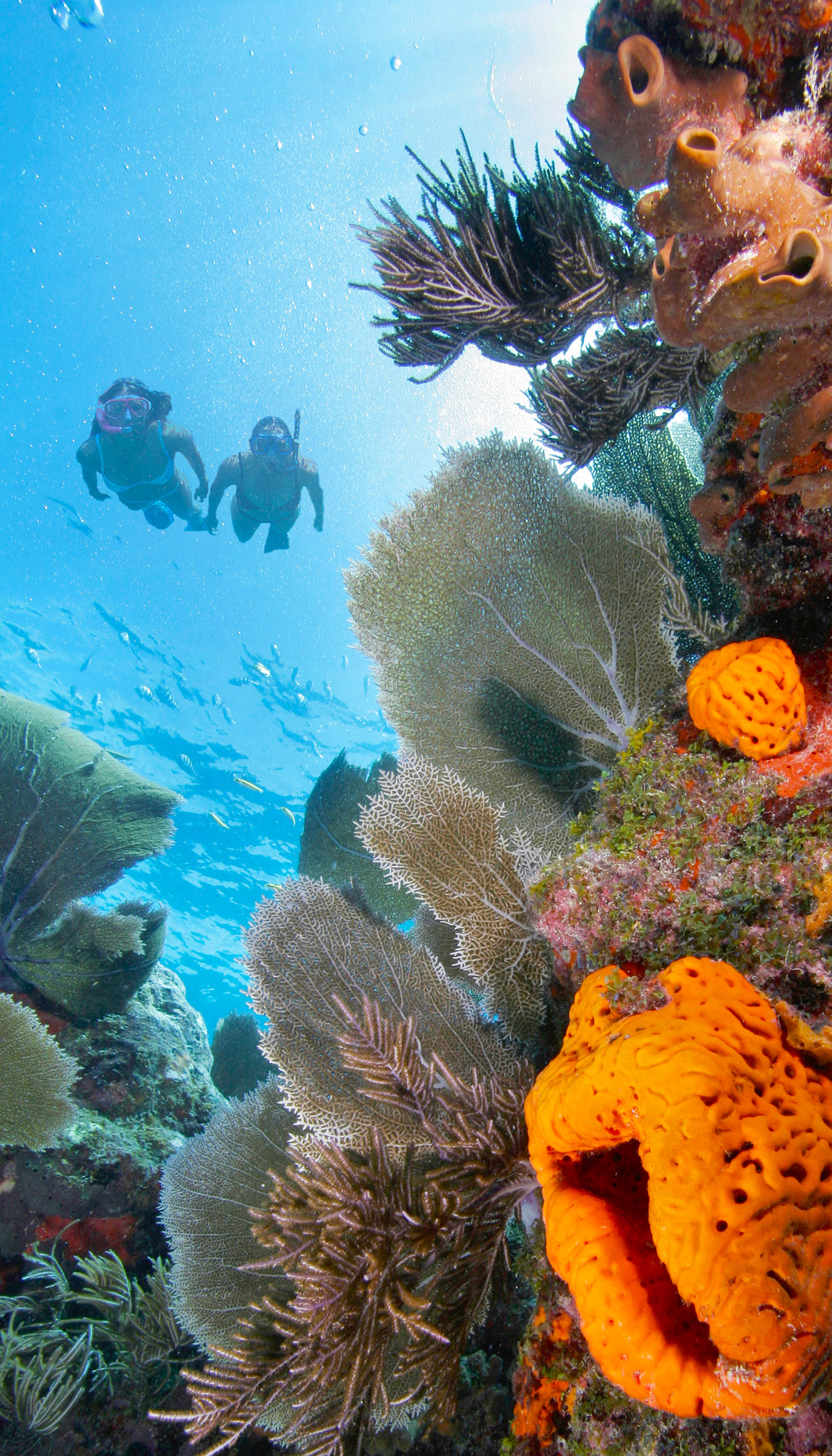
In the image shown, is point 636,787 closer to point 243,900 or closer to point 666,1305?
point 666,1305

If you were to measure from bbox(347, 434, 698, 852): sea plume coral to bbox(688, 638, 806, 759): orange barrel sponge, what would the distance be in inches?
67.8

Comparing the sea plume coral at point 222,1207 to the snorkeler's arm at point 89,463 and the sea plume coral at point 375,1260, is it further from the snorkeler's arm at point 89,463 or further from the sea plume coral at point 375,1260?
the snorkeler's arm at point 89,463

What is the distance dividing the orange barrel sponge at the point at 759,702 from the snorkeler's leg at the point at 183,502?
13.6 m

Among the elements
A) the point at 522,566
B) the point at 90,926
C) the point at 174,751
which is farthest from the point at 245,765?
the point at 522,566

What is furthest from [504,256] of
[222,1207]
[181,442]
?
[181,442]

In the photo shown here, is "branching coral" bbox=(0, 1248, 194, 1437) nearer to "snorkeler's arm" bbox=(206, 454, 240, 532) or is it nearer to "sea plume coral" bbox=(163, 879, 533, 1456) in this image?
"sea plume coral" bbox=(163, 879, 533, 1456)

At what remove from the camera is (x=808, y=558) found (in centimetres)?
231

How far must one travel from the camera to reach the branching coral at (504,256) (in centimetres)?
290

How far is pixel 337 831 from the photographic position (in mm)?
6535

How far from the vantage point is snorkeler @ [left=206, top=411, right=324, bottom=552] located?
11.7 meters

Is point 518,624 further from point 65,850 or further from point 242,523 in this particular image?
point 242,523

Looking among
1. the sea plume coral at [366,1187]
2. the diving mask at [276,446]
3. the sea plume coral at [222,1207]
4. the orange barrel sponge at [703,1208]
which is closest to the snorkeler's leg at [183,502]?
the diving mask at [276,446]

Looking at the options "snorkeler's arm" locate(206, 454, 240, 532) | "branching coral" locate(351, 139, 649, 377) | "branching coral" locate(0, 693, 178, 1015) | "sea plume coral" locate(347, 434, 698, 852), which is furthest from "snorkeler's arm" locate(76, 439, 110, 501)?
"branching coral" locate(351, 139, 649, 377)

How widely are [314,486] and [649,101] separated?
12.3 metres
